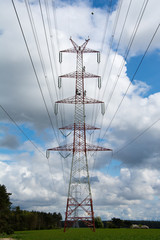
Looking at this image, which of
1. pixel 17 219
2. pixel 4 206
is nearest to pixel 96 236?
pixel 4 206

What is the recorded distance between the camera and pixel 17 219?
5344 inches

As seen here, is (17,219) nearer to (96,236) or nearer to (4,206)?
(4,206)

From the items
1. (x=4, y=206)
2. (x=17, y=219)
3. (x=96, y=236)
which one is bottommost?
(x=96, y=236)

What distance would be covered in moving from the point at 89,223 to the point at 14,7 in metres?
40.2

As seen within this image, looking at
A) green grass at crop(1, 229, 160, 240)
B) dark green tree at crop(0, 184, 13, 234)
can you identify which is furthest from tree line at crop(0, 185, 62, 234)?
green grass at crop(1, 229, 160, 240)

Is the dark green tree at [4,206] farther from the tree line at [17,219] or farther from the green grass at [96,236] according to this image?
the green grass at [96,236]

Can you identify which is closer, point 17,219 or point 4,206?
point 4,206

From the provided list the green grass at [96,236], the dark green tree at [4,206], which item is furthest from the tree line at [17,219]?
the green grass at [96,236]

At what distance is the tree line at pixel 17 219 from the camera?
7425 cm

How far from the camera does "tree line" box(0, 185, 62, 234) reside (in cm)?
7425

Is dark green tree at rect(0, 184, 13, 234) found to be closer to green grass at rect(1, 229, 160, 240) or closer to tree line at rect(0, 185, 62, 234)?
tree line at rect(0, 185, 62, 234)

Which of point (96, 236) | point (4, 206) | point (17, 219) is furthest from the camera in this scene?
point (17, 219)

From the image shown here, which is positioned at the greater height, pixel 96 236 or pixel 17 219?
pixel 17 219

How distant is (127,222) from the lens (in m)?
130
